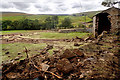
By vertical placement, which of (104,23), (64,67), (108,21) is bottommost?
(64,67)

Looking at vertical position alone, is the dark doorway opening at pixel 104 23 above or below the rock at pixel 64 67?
above

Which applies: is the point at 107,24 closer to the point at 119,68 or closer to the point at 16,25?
the point at 119,68

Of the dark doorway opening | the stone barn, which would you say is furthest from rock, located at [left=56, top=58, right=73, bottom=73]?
the dark doorway opening

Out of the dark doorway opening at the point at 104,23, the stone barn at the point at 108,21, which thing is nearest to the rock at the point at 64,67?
the stone barn at the point at 108,21

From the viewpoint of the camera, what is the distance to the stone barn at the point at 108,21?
10394 mm

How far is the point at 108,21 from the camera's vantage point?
11117 mm

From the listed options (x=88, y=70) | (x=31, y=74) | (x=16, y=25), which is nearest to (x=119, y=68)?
(x=88, y=70)

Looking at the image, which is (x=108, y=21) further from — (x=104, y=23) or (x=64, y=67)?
(x=64, y=67)

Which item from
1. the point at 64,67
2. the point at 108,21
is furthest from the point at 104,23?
the point at 64,67

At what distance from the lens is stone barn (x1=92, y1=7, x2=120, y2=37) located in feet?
34.1

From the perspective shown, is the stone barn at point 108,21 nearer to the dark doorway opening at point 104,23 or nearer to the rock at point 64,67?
the dark doorway opening at point 104,23

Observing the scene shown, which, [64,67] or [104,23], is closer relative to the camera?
[64,67]

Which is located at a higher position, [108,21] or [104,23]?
[108,21]

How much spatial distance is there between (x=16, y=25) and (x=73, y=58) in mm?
44204
